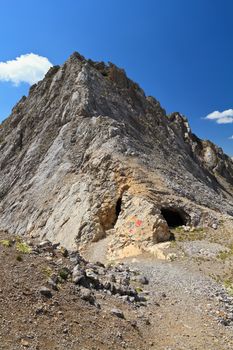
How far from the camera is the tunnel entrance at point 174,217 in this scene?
36.8m

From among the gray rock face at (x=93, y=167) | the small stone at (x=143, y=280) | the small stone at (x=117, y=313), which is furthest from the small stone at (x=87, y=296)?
the gray rock face at (x=93, y=167)

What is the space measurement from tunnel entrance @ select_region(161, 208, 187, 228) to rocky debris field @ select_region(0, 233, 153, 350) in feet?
51.4

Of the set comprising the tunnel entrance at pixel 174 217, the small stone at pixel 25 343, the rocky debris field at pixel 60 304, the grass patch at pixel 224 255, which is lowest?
the small stone at pixel 25 343

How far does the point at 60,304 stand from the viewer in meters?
16.2

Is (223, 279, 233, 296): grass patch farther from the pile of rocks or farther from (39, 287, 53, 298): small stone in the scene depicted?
(39, 287, 53, 298): small stone

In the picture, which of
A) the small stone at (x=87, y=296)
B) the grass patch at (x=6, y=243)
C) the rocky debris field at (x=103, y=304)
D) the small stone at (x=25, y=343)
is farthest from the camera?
the grass patch at (x=6, y=243)

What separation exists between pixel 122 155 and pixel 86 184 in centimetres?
493

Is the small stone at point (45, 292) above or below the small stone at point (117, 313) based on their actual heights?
below

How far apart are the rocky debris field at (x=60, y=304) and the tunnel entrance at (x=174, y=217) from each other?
51.4 ft

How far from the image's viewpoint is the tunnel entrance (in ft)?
121

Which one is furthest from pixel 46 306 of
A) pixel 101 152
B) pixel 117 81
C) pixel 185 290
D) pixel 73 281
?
pixel 117 81

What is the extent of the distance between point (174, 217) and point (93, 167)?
10.6 m

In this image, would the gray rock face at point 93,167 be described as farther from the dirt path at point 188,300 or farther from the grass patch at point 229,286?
the grass patch at point 229,286

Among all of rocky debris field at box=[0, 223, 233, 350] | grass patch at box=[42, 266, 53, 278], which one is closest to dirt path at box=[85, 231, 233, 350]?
rocky debris field at box=[0, 223, 233, 350]
